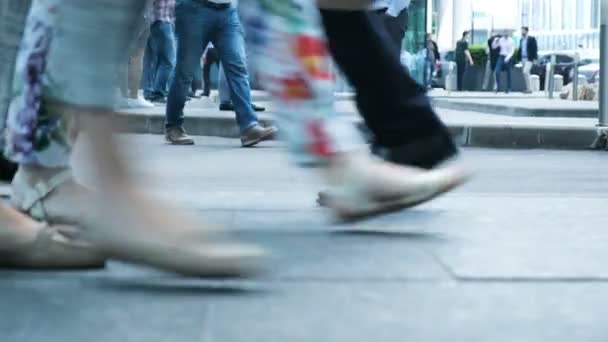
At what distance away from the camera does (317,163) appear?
2.21 meters

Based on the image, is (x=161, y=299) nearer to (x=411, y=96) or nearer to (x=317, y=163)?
(x=317, y=163)

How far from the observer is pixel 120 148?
164 centimetres

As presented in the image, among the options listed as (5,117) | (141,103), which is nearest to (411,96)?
(5,117)

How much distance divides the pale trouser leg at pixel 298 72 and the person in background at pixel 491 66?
25510 millimetres

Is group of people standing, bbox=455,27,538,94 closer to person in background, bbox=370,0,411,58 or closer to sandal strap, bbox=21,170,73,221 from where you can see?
person in background, bbox=370,0,411,58

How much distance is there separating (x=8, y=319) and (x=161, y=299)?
20 cm

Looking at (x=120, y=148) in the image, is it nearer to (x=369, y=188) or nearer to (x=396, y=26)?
(x=369, y=188)

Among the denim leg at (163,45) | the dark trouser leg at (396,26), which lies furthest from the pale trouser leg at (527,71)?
the dark trouser leg at (396,26)

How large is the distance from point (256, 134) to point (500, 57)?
839 inches

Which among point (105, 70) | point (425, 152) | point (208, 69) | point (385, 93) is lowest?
point (208, 69)

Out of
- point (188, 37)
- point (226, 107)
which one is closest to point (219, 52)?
point (188, 37)

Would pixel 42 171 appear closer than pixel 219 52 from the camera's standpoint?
Yes

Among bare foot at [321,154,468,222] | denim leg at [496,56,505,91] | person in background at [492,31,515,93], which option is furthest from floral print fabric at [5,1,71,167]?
person in background at [492,31,515,93]

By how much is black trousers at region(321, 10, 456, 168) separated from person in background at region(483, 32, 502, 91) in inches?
993
